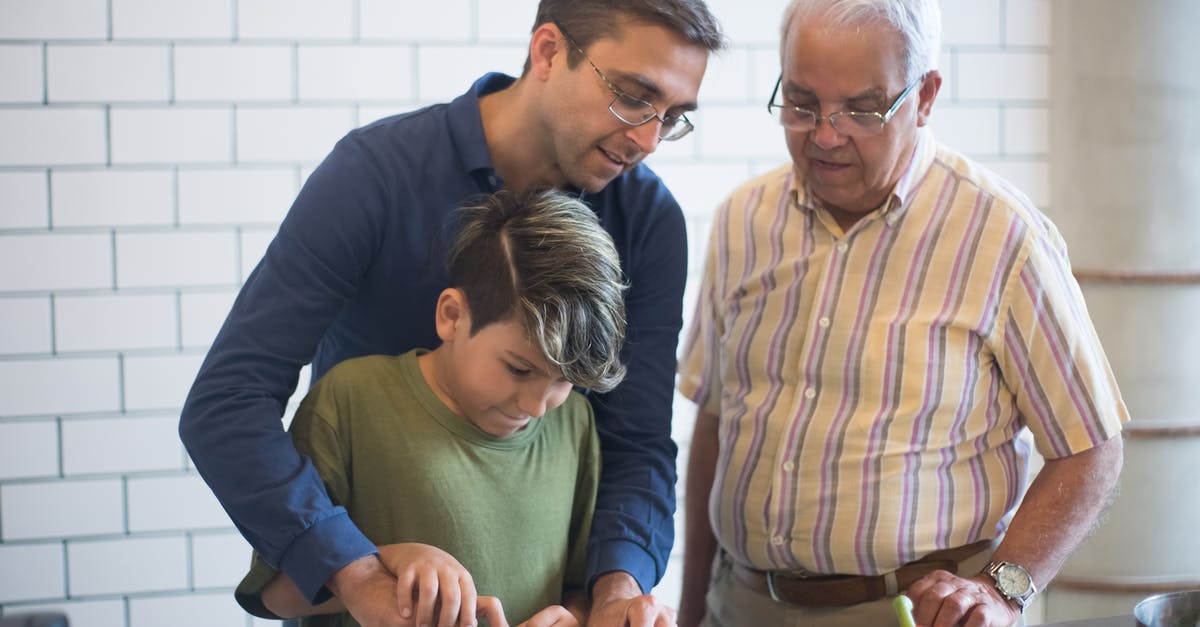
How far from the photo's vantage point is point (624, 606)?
141cm

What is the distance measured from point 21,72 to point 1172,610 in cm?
226

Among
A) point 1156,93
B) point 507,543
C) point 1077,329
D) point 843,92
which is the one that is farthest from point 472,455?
point 1156,93

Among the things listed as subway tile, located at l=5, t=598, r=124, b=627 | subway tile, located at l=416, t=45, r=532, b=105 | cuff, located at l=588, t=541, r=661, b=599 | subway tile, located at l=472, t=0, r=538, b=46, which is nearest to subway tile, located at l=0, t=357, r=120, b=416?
subway tile, located at l=5, t=598, r=124, b=627

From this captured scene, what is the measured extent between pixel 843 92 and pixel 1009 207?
0.29m

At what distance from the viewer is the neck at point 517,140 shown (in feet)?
5.17

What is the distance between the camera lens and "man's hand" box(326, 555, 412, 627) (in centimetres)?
131

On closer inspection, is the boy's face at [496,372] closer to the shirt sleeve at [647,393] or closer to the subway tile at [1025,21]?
the shirt sleeve at [647,393]

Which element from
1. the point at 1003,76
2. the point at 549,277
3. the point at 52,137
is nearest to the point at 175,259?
the point at 52,137

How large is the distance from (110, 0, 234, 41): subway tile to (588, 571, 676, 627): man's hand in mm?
1634

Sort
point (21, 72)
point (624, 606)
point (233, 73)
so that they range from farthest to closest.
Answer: point (233, 73) → point (21, 72) → point (624, 606)

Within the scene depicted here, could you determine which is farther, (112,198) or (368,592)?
(112,198)

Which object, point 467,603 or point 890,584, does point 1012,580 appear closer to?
point 890,584

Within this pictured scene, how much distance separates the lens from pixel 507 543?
149 centimetres

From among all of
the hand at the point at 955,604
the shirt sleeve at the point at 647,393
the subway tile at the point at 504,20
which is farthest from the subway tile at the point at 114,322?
the hand at the point at 955,604
